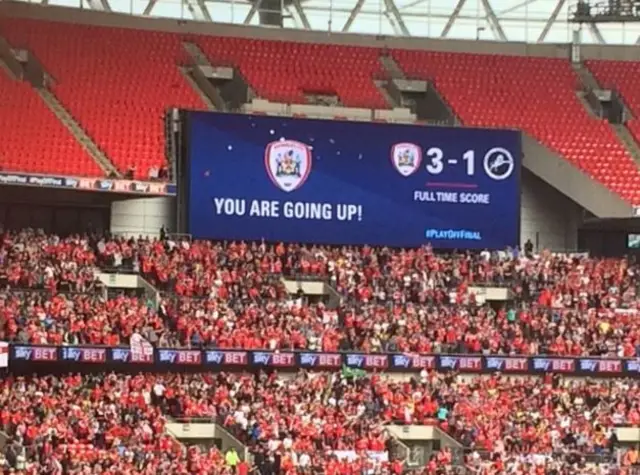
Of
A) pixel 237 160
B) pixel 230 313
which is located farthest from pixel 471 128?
pixel 230 313

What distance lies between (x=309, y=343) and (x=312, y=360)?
22.0 inches

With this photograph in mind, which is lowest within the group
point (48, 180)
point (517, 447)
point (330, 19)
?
point (517, 447)

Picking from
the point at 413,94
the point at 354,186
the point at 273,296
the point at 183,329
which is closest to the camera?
the point at 183,329

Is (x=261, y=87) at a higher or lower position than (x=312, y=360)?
higher

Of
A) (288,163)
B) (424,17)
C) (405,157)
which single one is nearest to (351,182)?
(405,157)

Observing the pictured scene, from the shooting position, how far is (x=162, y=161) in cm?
4562

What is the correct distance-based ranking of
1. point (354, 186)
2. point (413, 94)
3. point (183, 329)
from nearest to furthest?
point (183, 329)
point (354, 186)
point (413, 94)

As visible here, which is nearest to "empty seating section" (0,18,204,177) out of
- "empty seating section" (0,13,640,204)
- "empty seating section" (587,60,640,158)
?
"empty seating section" (0,13,640,204)

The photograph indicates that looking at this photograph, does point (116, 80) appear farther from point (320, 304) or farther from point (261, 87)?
point (320, 304)

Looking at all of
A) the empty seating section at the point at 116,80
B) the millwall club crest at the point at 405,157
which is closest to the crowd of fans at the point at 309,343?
the millwall club crest at the point at 405,157

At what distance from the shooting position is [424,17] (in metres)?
54.6

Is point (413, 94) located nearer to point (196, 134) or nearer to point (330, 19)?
point (330, 19)

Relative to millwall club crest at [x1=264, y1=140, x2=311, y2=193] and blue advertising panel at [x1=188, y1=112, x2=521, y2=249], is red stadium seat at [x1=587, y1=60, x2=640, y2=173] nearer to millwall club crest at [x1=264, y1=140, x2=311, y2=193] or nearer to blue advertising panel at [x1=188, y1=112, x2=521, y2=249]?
blue advertising panel at [x1=188, y1=112, x2=521, y2=249]

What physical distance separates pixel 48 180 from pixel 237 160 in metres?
5.58
